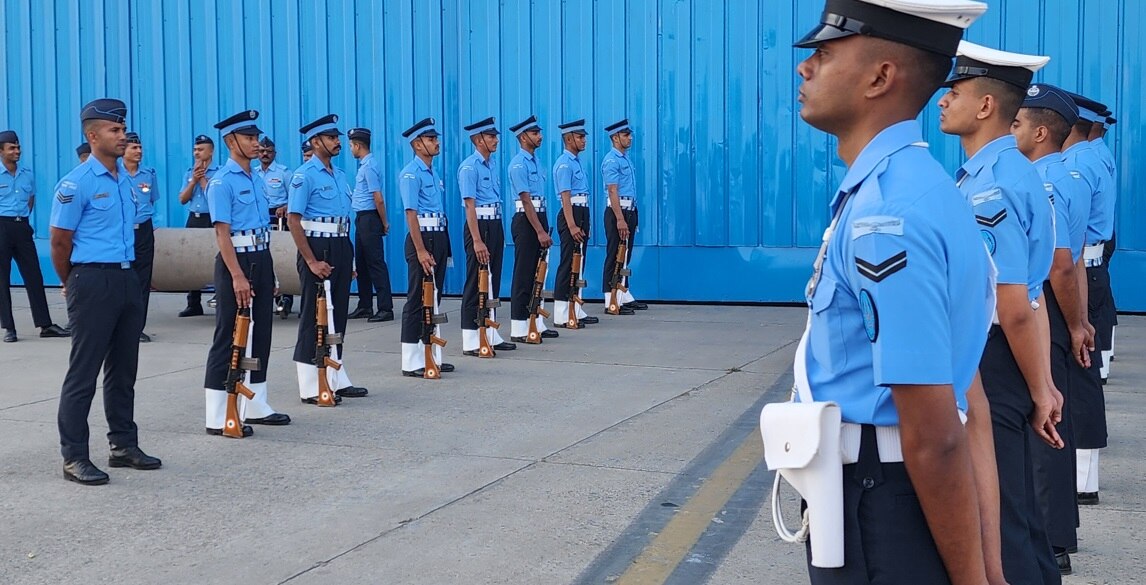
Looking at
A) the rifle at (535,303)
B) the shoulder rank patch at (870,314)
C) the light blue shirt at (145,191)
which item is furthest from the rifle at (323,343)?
the shoulder rank patch at (870,314)

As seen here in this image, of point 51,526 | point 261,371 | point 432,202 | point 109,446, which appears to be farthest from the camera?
point 432,202

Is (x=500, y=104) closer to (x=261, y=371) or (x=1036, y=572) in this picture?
(x=261, y=371)

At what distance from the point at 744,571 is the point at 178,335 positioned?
27.2 ft

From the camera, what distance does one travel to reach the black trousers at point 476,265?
392 inches

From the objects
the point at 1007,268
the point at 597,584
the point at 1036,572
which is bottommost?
the point at 597,584

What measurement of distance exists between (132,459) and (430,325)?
10.3 ft

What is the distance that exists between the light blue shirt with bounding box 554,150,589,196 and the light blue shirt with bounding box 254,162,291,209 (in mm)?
3140

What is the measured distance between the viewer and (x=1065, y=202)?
4.19 m

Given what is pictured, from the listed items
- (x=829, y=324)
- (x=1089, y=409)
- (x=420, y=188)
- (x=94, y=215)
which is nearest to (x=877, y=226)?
(x=829, y=324)

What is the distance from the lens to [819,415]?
192cm

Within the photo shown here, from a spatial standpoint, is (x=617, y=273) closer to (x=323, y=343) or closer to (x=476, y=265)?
(x=476, y=265)

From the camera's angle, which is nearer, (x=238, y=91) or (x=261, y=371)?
(x=261, y=371)

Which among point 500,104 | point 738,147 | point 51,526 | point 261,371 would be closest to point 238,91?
point 500,104

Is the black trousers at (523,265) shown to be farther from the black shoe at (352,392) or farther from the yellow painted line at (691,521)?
the yellow painted line at (691,521)
